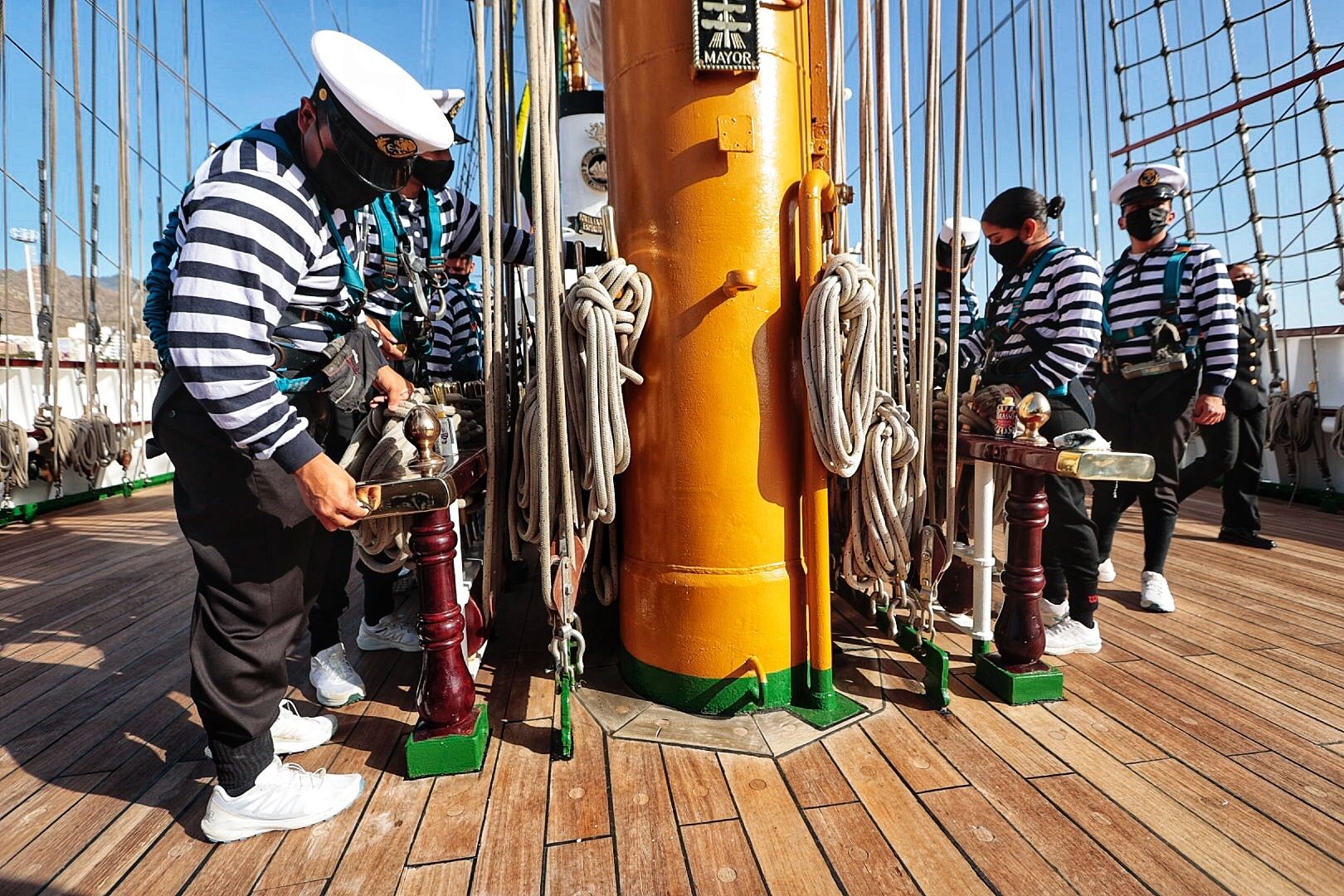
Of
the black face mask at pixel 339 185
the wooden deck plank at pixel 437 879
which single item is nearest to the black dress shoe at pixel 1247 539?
the wooden deck plank at pixel 437 879

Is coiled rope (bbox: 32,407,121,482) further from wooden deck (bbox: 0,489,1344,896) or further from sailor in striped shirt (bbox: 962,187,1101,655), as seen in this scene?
sailor in striped shirt (bbox: 962,187,1101,655)

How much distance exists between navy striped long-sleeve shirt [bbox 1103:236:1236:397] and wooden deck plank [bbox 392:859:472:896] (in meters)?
3.02

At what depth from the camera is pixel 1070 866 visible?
4.02 feet

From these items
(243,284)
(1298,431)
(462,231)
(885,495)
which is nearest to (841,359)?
(885,495)

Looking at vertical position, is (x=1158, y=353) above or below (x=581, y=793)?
above

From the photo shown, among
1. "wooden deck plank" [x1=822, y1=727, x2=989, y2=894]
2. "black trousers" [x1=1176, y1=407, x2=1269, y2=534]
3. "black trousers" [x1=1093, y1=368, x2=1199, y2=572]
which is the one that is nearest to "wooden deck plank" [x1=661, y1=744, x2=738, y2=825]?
"wooden deck plank" [x1=822, y1=727, x2=989, y2=894]

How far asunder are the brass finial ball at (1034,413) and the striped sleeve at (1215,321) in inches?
58.9

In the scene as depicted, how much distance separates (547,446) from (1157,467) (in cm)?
251

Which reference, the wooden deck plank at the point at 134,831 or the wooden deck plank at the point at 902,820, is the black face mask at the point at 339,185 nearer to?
the wooden deck plank at the point at 134,831

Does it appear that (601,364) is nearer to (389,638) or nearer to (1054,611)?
(389,638)

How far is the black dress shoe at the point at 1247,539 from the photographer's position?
11.2ft

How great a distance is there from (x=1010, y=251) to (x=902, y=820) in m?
1.89

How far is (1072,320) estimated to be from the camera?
2186mm

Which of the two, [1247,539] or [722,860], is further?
[1247,539]
